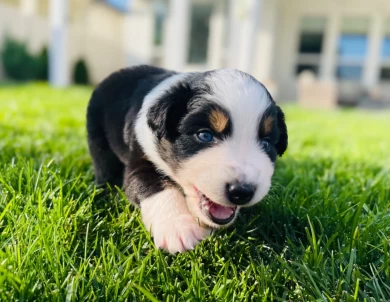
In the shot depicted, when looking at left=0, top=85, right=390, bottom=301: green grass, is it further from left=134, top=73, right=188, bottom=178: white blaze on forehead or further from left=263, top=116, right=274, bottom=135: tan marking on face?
left=263, top=116, right=274, bottom=135: tan marking on face

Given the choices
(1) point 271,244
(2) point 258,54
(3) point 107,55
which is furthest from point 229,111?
(3) point 107,55

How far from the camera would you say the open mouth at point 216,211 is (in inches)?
83.1

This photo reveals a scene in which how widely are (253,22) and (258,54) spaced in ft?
11.6

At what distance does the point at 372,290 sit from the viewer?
181 cm

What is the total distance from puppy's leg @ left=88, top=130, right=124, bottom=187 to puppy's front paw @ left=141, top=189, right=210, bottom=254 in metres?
0.77

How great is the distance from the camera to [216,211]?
2.14m

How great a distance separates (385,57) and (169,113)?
62.5 ft

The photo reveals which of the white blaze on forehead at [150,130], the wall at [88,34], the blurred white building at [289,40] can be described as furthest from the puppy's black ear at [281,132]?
the wall at [88,34]

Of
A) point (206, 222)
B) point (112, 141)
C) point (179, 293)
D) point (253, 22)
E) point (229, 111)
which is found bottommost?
point (179, 293)

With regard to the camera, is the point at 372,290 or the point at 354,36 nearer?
the point at 372,290

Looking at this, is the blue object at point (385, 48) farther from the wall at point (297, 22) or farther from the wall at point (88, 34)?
the wall at point (88, 34)

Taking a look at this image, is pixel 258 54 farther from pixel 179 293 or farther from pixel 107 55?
pixel 179 293

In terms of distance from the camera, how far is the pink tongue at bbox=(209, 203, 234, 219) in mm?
2130

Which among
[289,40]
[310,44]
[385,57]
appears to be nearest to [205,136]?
[289,40]
